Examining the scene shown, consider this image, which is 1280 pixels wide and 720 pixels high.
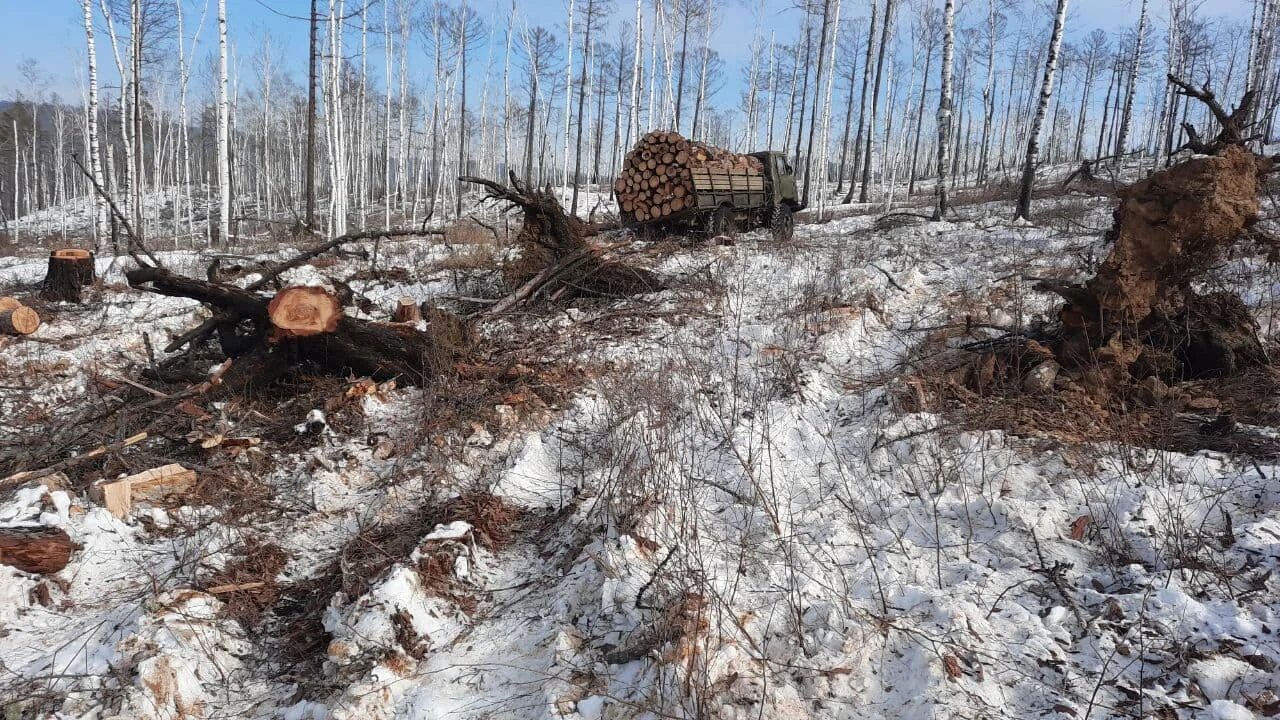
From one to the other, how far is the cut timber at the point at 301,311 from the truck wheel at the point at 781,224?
7.65 m

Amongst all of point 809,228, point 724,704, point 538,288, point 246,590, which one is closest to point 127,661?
point 246,590

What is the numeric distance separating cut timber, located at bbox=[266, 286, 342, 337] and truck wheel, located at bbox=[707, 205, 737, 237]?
23.4 feet

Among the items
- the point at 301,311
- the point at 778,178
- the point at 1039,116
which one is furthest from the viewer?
the point at 778,178

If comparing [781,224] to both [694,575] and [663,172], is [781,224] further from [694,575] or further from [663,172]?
[694,575]

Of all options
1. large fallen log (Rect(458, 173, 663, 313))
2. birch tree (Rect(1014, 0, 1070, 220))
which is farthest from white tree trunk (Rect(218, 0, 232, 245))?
birch tree (Rect(1014, 0, 1070, 220))

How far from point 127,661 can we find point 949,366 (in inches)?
198

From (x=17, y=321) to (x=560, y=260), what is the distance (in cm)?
593

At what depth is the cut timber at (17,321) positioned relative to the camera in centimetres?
657

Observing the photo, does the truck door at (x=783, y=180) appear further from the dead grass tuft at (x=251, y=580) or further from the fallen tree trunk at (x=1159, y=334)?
the dead grass tuft at (x=251, y=580)

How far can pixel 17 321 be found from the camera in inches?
258

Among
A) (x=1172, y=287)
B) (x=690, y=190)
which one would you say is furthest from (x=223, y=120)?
(x=1172, y=287)

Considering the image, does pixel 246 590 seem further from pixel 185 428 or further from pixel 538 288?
pixel 538 288

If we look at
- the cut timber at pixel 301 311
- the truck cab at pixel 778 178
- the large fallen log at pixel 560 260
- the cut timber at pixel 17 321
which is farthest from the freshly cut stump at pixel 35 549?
the truck cab at pixel 778 178

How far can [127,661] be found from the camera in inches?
91.4
